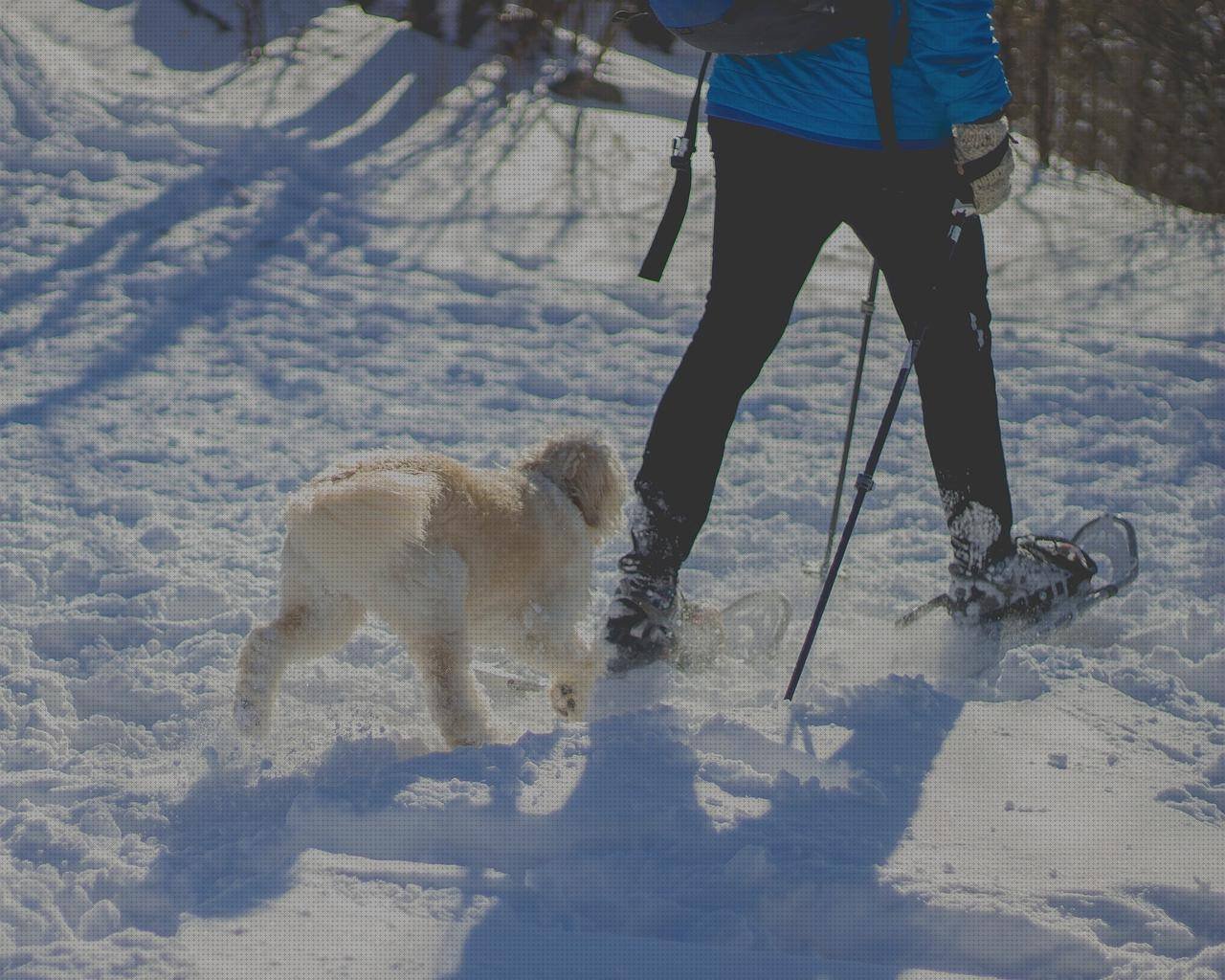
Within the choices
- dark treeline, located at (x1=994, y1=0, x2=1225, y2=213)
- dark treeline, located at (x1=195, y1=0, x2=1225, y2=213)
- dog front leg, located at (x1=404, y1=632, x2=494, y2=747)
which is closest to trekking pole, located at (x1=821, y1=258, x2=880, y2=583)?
dog front leg, located at (x1=404, y1=632, x2=494, y2=747)

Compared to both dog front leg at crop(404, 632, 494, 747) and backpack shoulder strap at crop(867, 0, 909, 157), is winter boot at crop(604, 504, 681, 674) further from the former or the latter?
backpack shoulder strap at crop(867, 0, 909, 157)

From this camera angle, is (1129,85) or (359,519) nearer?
(359,519)

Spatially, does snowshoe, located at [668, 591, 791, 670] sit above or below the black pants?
below

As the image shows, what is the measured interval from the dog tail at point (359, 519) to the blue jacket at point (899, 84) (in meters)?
1.18

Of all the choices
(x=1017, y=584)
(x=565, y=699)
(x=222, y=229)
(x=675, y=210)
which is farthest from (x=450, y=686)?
(x=222, y=229)

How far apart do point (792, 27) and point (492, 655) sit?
1947 mm

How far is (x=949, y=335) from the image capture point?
3129 mm

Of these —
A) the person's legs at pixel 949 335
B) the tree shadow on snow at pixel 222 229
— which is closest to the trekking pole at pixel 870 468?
the person's legs at pixel 949 335

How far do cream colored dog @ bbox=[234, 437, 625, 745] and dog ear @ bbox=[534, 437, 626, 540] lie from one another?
7 centimetres

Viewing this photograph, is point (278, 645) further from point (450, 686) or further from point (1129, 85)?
point (1129, 85)

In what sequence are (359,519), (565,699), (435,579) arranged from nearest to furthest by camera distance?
(359,519) < (435,579) < (565,699)

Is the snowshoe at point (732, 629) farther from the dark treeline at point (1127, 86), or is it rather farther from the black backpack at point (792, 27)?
the dark treeline at point (1127, 86)

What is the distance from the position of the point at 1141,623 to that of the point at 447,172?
6.11m

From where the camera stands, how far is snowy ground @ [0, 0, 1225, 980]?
2.23 m
